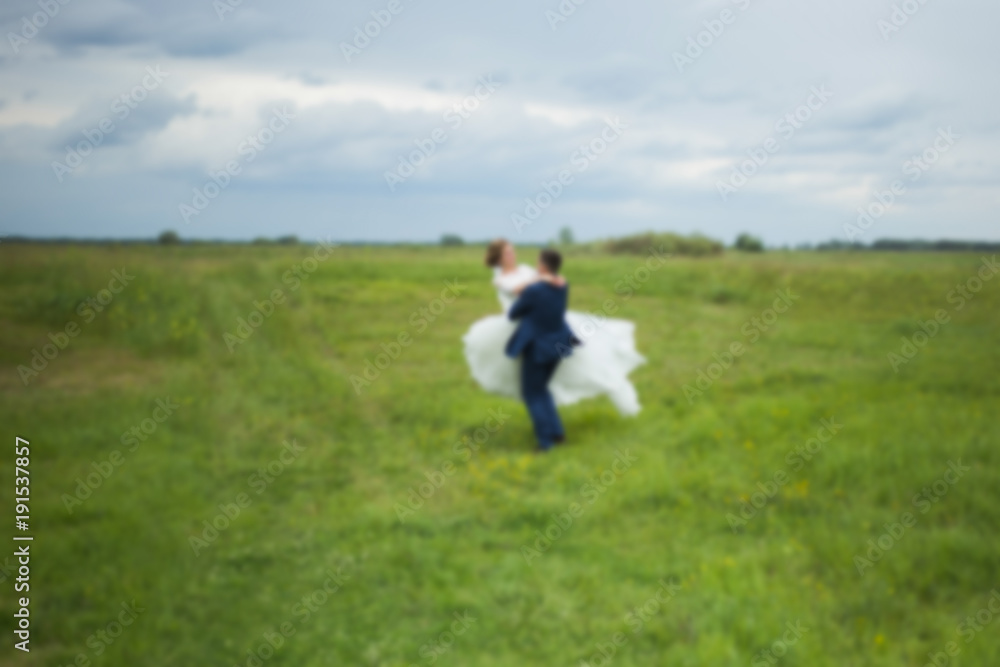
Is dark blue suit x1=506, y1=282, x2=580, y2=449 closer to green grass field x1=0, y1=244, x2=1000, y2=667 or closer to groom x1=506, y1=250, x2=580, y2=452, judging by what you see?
groom x1=506, y1=250, x2=580, y2=452

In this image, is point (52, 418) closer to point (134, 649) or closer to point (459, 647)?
point (134, 649)

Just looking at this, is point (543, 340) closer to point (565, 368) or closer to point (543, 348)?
point (543, 348)

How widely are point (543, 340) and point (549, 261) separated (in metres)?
1.00

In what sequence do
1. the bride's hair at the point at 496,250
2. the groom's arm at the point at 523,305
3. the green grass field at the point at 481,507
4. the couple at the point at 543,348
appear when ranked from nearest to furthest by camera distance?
the green grass field at the point at 481,507
the groom's arm at the point at 523,305
the couple at the point at 543,348
the bride's hair at the point at 496,250

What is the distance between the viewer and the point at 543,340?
9500 mm

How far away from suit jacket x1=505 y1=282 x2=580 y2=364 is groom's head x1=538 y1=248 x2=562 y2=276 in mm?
282

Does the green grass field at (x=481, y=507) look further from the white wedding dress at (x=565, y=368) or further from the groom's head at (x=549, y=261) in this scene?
the groom's head at (x=549, y=261)

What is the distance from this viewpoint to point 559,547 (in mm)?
7000

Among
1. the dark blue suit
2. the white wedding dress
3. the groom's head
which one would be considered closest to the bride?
the white wedding dress

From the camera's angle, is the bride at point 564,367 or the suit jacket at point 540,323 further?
the bride at point 564,367

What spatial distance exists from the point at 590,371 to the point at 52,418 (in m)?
7.49

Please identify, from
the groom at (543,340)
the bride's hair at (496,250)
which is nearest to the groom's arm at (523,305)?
the groom at (543,340)

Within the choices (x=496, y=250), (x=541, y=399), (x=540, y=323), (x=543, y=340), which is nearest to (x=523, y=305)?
(x=540, y=323)

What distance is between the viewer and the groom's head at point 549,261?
31.2 ft
